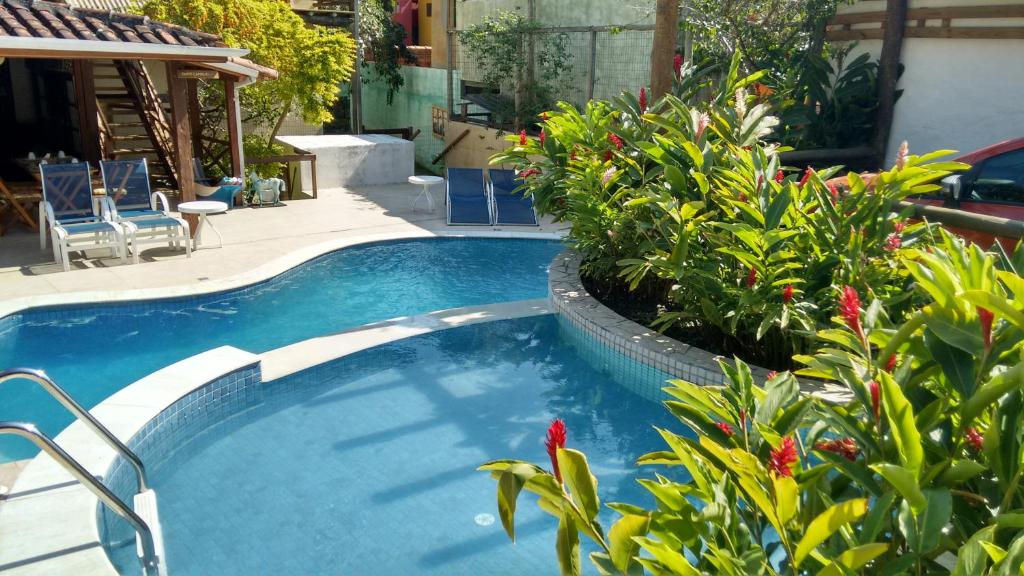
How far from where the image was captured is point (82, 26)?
10.2 m

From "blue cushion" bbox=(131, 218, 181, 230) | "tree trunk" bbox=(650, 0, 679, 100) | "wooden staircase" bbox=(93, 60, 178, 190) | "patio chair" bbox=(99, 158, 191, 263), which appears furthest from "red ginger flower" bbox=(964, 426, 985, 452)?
"wooden staircase" bbox=(93, 60, 178, 190)

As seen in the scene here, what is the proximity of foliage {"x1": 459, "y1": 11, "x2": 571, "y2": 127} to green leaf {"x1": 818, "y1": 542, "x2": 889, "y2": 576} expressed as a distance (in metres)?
15.1

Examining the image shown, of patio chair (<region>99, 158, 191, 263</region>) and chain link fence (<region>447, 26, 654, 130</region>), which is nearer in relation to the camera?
patio chair (<region>99, 158, 191, 263</region>)

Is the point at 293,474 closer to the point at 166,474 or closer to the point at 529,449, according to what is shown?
the point at 166,474

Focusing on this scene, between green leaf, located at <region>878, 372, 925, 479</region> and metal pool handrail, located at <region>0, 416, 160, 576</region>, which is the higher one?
green leaf, located at <region>878, 372, 925, 479</region>

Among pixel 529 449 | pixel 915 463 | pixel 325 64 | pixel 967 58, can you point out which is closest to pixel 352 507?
pixel 529 449

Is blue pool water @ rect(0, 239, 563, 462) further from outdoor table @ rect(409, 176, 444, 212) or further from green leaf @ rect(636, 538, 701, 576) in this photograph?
green leaf @ rect(636, 538, 701, 576)

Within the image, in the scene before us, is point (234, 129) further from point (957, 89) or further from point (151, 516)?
point (957, 89)

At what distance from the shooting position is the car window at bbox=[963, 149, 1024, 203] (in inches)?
288

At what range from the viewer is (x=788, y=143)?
40.1 feet

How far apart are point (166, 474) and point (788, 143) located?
9966 mm

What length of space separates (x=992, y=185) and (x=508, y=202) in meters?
7.06

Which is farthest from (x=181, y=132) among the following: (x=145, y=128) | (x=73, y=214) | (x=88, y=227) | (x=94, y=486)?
(x=94, y=486)

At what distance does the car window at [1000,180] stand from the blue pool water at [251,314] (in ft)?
15.5
